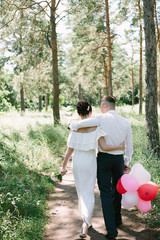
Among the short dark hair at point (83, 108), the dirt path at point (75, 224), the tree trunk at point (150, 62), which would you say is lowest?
the dirt path at point (75, 224)

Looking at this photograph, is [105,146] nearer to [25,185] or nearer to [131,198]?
[131,198]

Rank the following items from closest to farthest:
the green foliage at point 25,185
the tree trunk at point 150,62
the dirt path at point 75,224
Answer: the green foliage at point 25,185 → the dirt path at point 75,224 → the tree trunk at point 150,62

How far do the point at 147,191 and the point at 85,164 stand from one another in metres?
1.02

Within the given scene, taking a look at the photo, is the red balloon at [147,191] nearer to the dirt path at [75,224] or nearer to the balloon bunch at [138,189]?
the balloon bunch at [138,189]

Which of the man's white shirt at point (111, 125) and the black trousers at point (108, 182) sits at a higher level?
the man's white shirt at point (111, 125)

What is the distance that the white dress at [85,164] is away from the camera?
140 inches

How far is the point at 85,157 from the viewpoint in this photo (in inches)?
144

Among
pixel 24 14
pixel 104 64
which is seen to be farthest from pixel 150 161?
pixel 104 64

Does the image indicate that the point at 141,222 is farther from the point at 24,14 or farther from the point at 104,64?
the point at 104,64

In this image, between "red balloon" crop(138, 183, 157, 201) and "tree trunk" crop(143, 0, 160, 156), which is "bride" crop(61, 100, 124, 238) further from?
"tree trunk" crop(143, 0, 160, 156)

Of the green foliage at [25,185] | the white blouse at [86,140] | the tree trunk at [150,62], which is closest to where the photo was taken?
the white blouse at [86,140]

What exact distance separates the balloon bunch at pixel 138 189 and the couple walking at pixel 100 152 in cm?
22

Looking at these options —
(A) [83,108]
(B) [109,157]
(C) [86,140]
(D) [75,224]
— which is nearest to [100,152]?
(B) [109,157]

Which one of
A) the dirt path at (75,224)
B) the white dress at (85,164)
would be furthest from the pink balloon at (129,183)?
the dirt path at (75,224)
